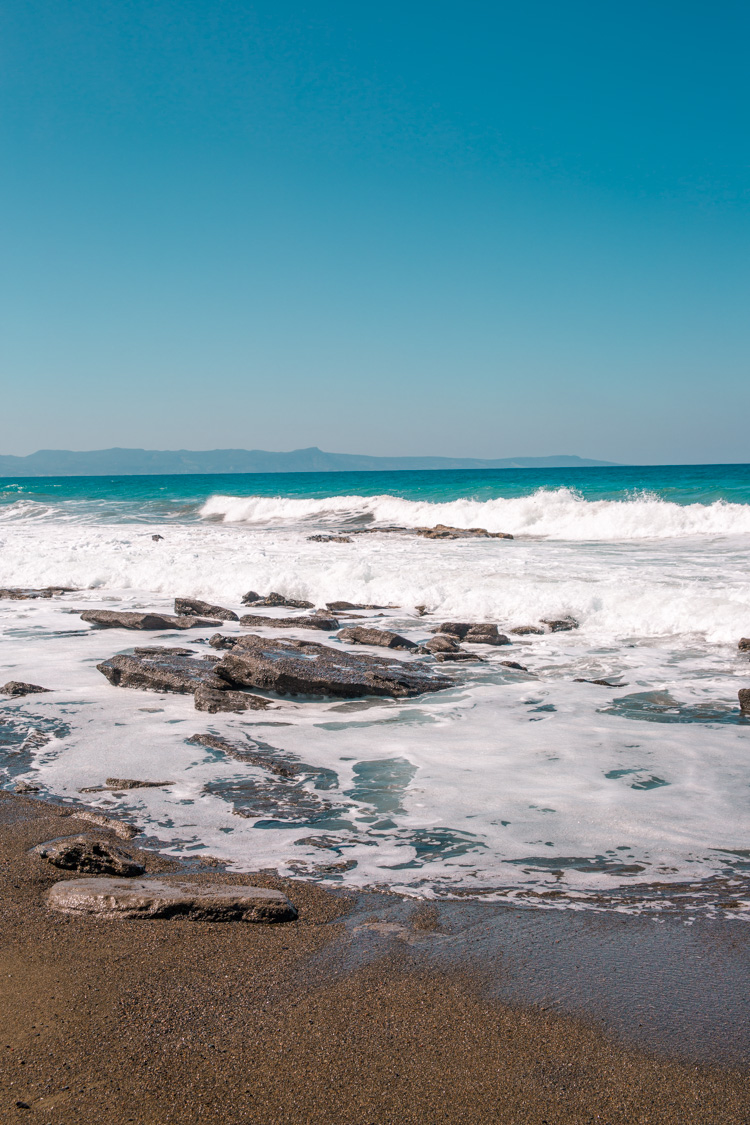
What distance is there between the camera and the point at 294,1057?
2.35 m

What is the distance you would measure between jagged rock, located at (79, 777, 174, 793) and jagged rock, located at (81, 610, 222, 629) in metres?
6.14

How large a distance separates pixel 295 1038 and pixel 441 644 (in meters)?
7.27

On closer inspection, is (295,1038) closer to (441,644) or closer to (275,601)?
(441,644)

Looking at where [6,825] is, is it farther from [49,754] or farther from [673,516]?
[673,516]

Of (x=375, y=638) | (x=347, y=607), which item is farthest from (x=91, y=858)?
(x=347, y=607)

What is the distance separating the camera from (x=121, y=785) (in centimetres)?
504

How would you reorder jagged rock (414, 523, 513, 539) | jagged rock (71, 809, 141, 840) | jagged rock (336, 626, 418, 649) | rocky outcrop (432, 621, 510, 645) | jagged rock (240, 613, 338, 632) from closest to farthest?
jagged rock (71, 809, 141, 840) → jagged rock (336, 626, 418, 649) → rocky outcrop (432, 621, 510, 645) → jagged rock (240, 613, 338, 632) → jagged rock (414, 523, 513, 539)

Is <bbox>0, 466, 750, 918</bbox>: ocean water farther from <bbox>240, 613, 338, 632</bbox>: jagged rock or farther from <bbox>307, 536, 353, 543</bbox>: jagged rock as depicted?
<bbox>307, 536, 353, 543</bbox>: jagged rock

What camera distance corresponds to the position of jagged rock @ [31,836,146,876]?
3.63 m

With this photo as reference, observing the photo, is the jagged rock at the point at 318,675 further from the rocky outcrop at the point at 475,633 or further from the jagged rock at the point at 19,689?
the rocky outcrop at the point at 475,633

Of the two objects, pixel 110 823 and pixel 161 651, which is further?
pixel 161 651

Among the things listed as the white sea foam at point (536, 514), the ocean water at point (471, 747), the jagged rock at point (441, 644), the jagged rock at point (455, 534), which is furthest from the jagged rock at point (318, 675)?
the white sea foam at point (536, 514)

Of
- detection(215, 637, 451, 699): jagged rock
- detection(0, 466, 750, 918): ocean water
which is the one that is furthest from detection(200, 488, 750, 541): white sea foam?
detection(215, 637, 451, 699): jagged rock

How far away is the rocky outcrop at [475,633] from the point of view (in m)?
10.2
